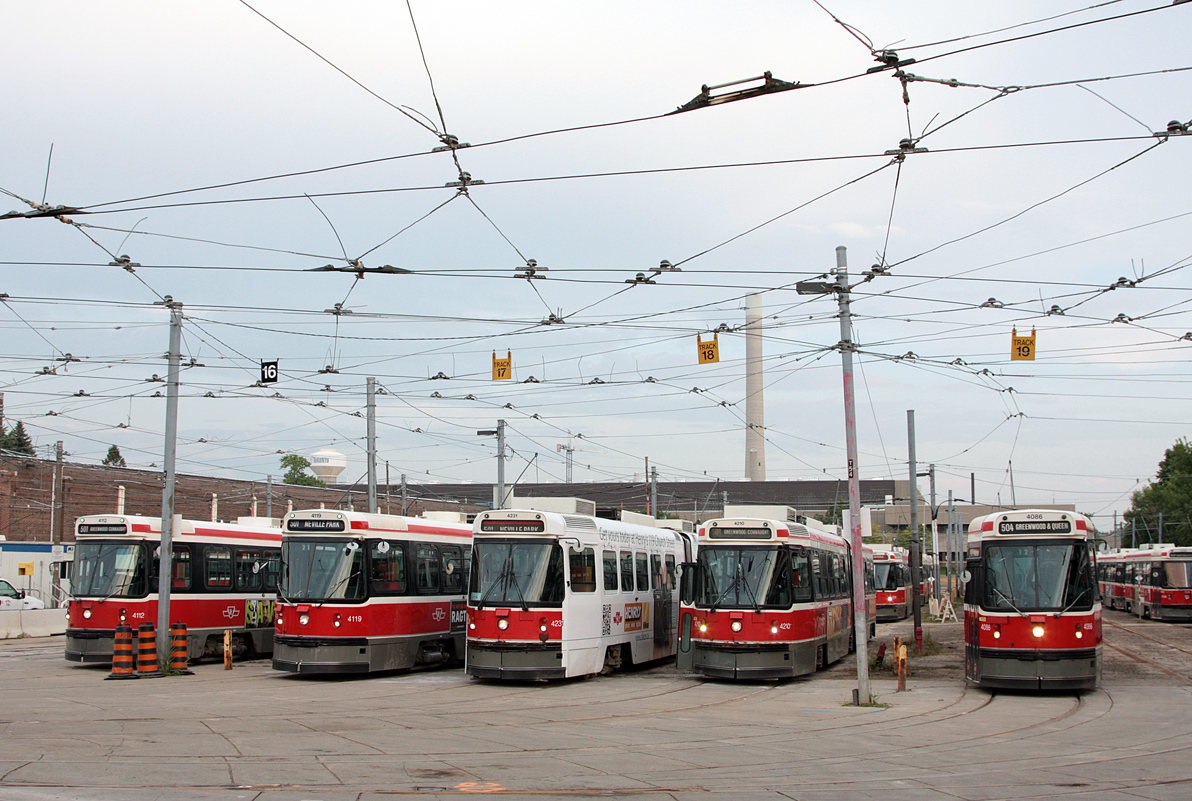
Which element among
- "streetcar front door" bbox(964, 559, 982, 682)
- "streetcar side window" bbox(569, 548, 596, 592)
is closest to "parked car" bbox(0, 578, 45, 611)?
"streetcar side window" bbox(569, 548, 596, 592)

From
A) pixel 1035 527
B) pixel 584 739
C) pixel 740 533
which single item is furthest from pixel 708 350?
pixel 584 739

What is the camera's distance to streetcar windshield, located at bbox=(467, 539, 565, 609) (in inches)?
771

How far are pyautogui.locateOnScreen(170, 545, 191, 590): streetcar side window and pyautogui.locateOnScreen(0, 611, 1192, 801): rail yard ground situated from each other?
10.7 ft

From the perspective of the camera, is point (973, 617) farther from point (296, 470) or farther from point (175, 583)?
point (296, 470)

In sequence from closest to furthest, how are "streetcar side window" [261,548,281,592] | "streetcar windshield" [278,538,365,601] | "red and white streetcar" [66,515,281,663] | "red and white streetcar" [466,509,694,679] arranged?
"red and white streetcar" [466,509,694,679]
"streetcar windshield" [278,538,365,601]
"red and white streetcar" [66,515,281,663]
"streetcar side window" [261,548,281,592]

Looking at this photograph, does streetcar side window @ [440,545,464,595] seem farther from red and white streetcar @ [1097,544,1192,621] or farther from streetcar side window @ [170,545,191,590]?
red and white streetcar @ [1097,544,1192,621]

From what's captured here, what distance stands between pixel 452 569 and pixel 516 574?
4305mm

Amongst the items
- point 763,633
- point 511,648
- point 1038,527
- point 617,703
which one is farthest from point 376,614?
point 1038,527

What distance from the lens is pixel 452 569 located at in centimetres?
2377

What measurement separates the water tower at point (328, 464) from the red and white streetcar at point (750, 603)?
3220 inches

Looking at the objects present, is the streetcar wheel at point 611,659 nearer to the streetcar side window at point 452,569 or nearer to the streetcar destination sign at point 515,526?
the streetcar destination sign at point 515,526

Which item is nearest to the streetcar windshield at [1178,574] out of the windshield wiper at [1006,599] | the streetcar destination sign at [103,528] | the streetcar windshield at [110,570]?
the windshield wiper at [1006,599]

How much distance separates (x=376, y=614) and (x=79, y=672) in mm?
7414

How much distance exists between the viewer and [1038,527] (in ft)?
59.6
